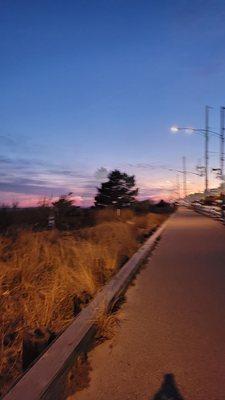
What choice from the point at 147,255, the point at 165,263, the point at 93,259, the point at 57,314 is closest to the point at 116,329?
the point at 57,314

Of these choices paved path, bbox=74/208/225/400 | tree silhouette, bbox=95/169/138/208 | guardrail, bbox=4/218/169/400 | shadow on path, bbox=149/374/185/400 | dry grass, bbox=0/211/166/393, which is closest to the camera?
guardrail, bbox=4/218/169/400

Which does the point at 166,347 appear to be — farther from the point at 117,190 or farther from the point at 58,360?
the point at 117,190

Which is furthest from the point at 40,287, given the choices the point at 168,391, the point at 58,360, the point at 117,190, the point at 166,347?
the point at 117,190

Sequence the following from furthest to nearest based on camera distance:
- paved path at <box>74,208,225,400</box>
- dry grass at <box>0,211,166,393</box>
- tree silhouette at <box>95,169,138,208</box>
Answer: tree silhouette at <box>95,169,138,208</box>
dry grass at <box>0,211,166,393</box>
paved path at <box>74,208,225,400</box>

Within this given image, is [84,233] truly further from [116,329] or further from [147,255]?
[116,329]

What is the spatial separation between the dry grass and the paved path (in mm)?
785

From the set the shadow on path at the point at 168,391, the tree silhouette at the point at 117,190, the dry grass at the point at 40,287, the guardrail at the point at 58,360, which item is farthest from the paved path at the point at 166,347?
the tree silhouette at the point at 117,190

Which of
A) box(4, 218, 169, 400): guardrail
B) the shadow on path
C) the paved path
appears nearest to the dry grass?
box(4, 218, 169, 400): guardrail

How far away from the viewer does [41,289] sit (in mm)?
8688

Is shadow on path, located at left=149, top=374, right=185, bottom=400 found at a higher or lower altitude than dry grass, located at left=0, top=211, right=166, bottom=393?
lower

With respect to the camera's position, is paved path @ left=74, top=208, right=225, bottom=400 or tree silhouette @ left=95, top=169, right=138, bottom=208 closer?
paved path @ left=74, top=208, right=225, bottom=400

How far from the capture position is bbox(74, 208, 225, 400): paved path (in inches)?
210

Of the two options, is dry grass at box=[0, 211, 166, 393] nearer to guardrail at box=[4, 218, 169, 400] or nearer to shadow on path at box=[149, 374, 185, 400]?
guardrail at box=[4, 218, 169, 400]

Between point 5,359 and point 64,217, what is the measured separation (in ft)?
105
